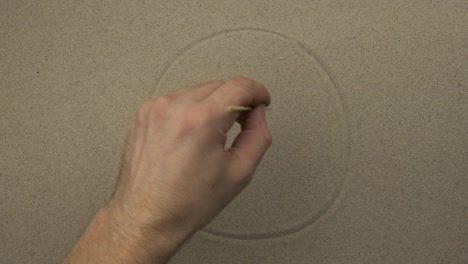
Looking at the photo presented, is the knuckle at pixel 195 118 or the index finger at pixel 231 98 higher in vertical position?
the index finger at pixel 231 98

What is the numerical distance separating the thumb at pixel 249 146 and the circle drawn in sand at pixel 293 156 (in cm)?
24

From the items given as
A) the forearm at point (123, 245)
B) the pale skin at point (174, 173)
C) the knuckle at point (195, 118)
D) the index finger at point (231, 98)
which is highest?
the index finger at point (231, 98)

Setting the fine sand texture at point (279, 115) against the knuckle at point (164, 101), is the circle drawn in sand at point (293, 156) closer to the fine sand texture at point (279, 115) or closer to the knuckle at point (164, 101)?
the fine sand texture at point (279, 115)

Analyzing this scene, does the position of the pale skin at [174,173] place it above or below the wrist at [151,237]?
above

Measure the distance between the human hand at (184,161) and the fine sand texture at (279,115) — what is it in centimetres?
31

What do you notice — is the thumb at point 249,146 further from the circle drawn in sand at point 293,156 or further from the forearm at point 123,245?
the circle drawn in sand at point 293,156

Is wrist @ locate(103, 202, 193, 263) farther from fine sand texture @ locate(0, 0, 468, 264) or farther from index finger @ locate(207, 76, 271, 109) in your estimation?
fine sand texture @ locate(0, 0, 468, 264)

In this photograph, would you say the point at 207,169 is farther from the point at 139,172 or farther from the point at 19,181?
the point at 19,181

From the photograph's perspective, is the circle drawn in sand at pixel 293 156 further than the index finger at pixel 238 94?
Yes

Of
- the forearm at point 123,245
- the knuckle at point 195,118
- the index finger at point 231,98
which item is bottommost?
the forearm at point 123,245

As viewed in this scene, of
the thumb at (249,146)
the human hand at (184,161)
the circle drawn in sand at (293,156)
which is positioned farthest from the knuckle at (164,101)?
the circle drawn in sand at (293,156)

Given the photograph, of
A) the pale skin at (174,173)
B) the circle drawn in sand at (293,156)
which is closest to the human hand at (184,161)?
the pale skin at (174,173)

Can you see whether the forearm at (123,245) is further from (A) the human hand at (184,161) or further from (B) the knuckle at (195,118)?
(B) the knuckle at (195,118)

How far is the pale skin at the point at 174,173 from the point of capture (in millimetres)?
664
